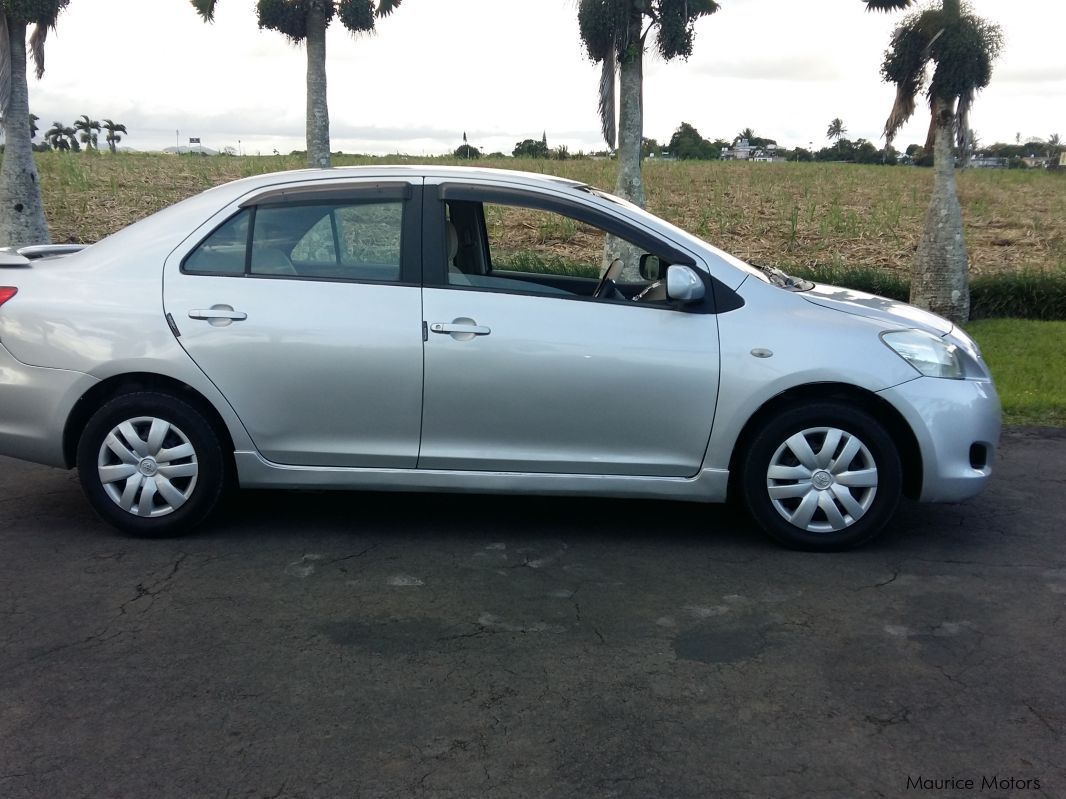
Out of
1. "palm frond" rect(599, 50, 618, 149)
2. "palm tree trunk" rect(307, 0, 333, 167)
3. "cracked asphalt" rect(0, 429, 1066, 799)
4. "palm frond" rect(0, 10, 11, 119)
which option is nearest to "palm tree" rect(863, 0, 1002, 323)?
"palm frond" rect(599, 50, 618, 149)

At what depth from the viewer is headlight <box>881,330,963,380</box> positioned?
508 centimetres

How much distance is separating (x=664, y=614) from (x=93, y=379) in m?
2.97

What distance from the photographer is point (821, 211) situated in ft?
60.1

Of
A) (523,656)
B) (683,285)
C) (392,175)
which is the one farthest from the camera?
(392,175)

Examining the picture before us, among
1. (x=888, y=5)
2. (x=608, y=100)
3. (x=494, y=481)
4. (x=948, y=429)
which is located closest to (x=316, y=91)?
(x=608, y=100)

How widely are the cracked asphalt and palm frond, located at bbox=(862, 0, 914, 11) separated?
23.6 ft

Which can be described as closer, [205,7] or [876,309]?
[876,309]

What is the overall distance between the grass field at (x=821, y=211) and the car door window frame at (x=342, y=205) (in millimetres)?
5240

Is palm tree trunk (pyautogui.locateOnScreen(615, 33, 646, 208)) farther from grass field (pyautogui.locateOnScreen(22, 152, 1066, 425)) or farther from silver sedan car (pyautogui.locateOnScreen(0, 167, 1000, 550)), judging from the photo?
silver sedan car (pyautogui.locateOnScreen(0, 167, 1000, 550))

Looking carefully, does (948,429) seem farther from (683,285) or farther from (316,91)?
(316,91)

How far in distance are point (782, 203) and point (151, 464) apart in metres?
15.8

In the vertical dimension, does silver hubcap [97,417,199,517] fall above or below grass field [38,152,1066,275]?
below

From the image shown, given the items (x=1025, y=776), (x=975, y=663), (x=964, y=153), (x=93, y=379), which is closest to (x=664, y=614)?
(x=975, y=663)

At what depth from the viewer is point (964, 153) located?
38.2ft
